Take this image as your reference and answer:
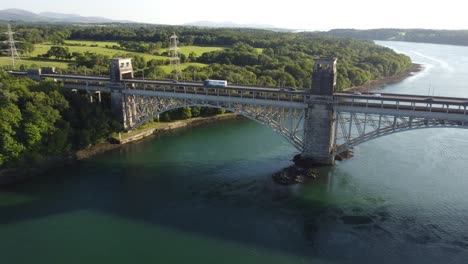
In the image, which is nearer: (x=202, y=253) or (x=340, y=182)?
(x=202, y=253)

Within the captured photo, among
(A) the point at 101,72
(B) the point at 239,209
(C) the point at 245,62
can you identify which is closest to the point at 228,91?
(B) the point at 239,209

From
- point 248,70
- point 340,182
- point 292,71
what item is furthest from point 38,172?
point 292,71

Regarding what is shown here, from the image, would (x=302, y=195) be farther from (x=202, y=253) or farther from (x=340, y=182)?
(x=202, y=253)

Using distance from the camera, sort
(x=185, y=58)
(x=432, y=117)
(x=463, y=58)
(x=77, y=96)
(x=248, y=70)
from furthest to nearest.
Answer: (x=463, y=58) < (x=185, y=58) < (x=248, y=70) < (x=77, y=96) < (x=432, y=117)

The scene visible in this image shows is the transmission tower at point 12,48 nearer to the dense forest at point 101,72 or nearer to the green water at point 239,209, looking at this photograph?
the dense forest at point 101,72

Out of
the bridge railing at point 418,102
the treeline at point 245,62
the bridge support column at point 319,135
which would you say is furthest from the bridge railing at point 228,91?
the treeline at point 245,62

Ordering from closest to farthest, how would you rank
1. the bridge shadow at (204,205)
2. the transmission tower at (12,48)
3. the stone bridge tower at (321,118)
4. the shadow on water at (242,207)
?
1. the shadow on water at (242,207)
2. the bridge shadow at (204,205)
3. the stone bridge tower at (321,118)
4. the transmission tower at (12,48)

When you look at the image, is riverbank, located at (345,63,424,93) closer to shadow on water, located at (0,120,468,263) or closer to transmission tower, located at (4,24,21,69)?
shadow on water, located at (0,120,468,263)
